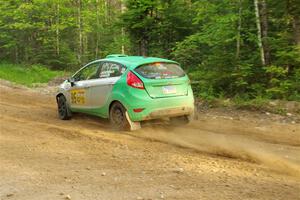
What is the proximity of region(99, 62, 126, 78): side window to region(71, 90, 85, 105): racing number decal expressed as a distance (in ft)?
2.92

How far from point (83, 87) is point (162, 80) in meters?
2.46

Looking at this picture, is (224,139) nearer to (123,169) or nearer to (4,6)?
(123,169)

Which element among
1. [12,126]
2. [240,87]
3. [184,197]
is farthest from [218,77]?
[184,197]

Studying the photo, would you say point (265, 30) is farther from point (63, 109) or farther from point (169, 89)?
point (63, 109)

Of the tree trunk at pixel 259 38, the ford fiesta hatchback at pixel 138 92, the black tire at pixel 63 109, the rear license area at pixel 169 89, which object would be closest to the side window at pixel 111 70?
the ford fiesta hatchback at pixel 138 92

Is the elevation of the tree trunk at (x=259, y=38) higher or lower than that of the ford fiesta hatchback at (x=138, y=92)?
higher

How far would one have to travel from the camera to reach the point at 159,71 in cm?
863

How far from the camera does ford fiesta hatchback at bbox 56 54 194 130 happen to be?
8.34 meters

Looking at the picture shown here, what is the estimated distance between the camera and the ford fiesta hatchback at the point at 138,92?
27.3 ft

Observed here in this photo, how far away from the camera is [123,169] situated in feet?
19.3

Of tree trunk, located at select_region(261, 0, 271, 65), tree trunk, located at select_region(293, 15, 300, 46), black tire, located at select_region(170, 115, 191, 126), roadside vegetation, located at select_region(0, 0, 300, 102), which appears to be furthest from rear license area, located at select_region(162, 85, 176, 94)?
tree trunk, located at select_region(293, 15, 300, 46)

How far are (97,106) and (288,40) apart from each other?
6.12 m

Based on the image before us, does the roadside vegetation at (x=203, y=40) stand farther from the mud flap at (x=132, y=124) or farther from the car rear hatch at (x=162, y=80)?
the mud flap at (x=132, y=124)

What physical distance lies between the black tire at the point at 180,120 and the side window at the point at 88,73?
2.23 metres
